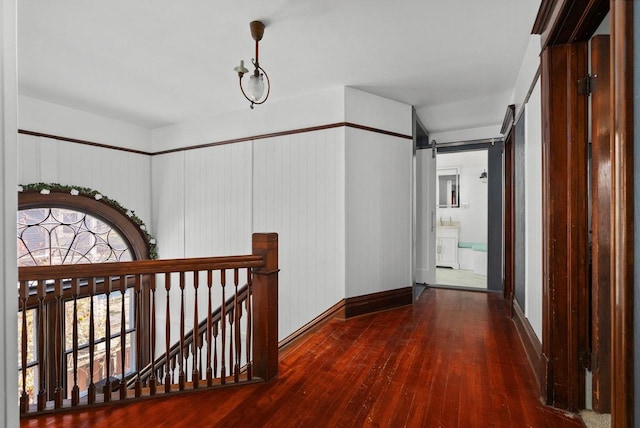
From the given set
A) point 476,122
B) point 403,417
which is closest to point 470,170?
point 476,122

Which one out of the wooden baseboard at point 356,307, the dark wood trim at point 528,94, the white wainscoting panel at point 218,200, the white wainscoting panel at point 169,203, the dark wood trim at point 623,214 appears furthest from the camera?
the white wainscoting panel at point 169,203

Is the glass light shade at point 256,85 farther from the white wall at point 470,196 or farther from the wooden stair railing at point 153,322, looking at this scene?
the white wall at point 470,196

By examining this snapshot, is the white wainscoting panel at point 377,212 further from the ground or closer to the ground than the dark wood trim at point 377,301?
further from the ground

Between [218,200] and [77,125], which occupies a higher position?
[77,125]

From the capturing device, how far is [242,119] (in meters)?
4.16

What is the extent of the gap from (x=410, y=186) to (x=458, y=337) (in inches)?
74.1

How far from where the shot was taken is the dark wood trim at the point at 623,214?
78 cm

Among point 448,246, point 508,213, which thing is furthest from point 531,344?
point 448,246

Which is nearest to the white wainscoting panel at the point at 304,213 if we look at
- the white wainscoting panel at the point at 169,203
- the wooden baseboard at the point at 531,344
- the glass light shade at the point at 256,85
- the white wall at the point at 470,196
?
the glass light shade at the point at 256,85

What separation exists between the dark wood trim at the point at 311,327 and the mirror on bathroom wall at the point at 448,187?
4787 millimetres

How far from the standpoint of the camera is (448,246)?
6832 millimetres

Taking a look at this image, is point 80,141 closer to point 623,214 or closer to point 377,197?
point 377,197

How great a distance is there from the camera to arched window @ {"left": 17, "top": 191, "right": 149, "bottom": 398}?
372 cm

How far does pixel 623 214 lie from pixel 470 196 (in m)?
6.61
